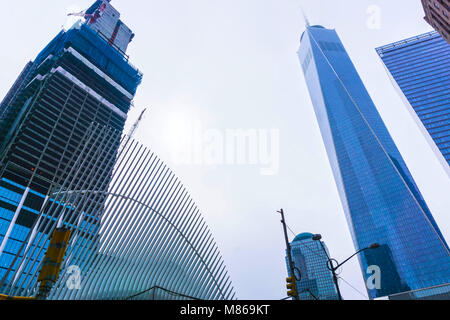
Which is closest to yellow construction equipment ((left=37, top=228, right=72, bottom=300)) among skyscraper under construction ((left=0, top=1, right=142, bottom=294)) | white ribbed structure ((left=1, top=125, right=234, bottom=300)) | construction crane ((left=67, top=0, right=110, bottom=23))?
white ribbed structure ((left=1, top=125, right=234, bottom=300))

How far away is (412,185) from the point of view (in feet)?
487

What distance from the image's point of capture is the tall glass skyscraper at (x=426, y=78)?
13375 centimetres

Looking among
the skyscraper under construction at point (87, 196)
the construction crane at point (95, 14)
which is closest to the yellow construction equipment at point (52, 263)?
the skyscraper under construction at point (87, 196)

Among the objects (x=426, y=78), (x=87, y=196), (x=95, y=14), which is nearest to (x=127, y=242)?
(x=87, y=196)

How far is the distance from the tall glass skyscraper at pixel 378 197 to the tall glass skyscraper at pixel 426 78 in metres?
23.0

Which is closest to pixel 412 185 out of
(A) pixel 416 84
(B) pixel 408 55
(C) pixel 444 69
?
(A) pixel 416 84

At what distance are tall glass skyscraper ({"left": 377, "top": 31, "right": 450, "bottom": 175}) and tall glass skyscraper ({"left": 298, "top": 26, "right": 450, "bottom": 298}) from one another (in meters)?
23.0

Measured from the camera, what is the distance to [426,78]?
147875 millimetres

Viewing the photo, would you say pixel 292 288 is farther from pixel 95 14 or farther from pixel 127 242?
pixel 95 14

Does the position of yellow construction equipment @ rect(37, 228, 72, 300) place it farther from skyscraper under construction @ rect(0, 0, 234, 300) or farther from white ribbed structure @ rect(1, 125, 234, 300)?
white ribbed structure @ rect(1, 125, 234, 300)

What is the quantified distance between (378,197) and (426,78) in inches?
2668

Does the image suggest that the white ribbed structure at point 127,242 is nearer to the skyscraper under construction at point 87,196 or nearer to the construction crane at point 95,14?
the skyscraper under construction at point 87,196
